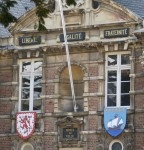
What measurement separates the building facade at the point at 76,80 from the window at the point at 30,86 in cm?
4

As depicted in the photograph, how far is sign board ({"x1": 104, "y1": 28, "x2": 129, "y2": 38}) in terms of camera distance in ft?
76.5

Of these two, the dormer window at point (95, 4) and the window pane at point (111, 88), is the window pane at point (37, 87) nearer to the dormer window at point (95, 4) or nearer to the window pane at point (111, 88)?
the window pane at point (111, 88)

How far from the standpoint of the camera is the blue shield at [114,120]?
2288 cm

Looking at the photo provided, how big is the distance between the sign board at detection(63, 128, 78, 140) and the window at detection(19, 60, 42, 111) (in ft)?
4.92

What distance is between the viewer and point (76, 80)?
2427cm

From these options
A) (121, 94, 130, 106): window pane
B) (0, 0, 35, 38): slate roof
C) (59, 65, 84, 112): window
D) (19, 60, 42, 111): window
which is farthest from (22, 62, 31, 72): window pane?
(121, 94, 130, 106): window pane

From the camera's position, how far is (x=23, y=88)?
982 inches

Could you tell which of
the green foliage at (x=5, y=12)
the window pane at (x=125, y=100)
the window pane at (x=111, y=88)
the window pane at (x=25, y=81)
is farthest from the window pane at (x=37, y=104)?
the green foliage at (x=5, y=12)

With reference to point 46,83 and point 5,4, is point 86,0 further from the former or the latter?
point 5,4

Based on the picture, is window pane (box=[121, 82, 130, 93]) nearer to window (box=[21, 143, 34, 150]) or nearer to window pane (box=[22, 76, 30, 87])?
window pane (box=[22, 76, 30, 87])

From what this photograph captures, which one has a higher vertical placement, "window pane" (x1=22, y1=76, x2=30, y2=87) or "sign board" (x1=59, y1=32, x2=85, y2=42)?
"sign board" (x1=59, y1=32, x2=85, y2=42)

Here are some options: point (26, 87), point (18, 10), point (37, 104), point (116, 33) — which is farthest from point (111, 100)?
point (18, 10)

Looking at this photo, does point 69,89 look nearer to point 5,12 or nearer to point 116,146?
point 116,146

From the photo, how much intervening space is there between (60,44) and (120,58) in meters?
2.39
